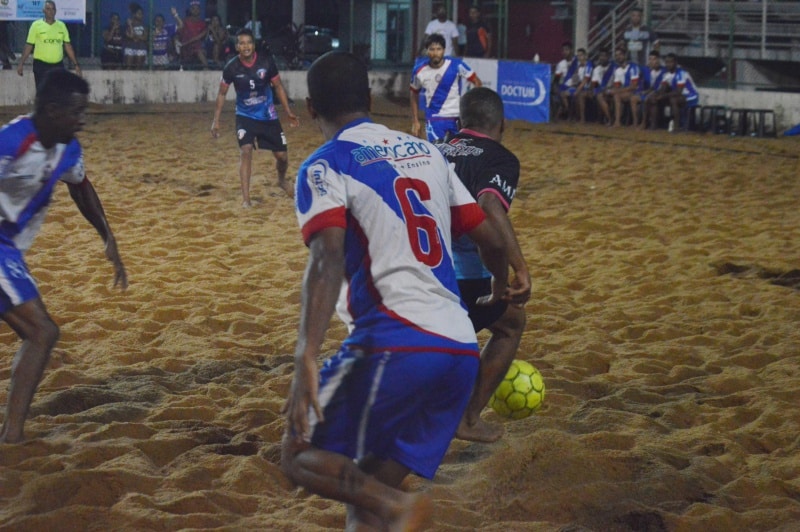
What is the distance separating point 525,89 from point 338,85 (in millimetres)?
19348

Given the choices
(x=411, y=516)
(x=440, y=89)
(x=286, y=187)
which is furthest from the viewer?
(x=286, y=187)

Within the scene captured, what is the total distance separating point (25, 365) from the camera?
480cm

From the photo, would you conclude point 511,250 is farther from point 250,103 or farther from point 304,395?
point 250,103

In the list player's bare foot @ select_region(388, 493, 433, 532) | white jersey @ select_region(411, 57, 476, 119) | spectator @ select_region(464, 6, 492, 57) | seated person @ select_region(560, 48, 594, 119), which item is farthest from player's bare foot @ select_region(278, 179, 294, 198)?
spectator @ select_region(464, 6, 492, 57)

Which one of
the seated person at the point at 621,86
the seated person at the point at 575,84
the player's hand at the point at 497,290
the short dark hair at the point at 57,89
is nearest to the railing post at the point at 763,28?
the seated person at the point at 621,86

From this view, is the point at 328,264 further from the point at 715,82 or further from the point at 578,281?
the point at 715,82

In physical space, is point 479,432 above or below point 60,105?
below

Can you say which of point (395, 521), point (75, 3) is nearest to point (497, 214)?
point (395, 521)

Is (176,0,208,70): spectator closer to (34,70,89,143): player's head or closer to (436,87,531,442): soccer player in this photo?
(34,70,89,143): player's head

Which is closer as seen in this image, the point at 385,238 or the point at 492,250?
the point at 385,238

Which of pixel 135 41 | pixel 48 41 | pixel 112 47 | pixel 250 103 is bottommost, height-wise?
pixel 250 103

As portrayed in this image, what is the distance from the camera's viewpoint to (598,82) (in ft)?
70.1

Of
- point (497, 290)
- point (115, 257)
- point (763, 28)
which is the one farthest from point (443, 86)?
point (763, 28)

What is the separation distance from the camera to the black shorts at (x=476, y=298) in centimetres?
479
